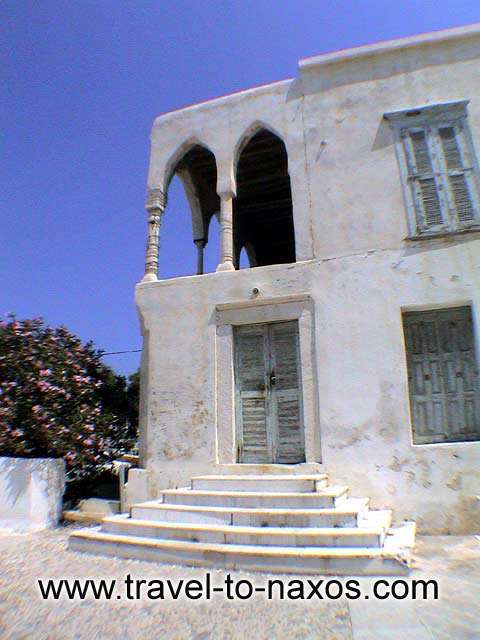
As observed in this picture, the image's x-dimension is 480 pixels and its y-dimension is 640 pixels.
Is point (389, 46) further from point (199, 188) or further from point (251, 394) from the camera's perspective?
point (251, 394)

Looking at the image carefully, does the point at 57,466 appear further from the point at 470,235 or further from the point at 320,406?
the point at 470,235

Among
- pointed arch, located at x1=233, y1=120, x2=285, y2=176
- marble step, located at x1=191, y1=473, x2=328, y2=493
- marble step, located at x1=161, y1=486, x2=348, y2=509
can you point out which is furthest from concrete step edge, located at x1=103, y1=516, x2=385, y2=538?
pointed arch, located at x1=233, y1=120, x2=285, y2=176

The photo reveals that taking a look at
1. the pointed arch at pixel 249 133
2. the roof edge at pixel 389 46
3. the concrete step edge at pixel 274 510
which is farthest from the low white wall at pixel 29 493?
the roof edge at pixel 389 46

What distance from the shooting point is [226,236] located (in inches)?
303

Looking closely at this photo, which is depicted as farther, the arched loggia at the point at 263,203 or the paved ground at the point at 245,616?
the arched loggia at the point at 263,203

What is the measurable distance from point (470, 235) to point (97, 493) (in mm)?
7159

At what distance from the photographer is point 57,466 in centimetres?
696

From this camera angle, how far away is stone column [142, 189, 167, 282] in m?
7.96

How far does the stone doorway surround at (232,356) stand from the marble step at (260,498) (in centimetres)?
111

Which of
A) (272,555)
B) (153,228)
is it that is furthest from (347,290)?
(272,555)

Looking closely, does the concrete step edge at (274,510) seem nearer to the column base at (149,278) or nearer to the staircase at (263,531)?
the staircase at (263,531)

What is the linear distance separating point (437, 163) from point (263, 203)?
4461mm

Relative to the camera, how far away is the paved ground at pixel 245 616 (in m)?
2.96

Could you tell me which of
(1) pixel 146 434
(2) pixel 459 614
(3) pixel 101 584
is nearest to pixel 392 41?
(1) pixel 146 434
